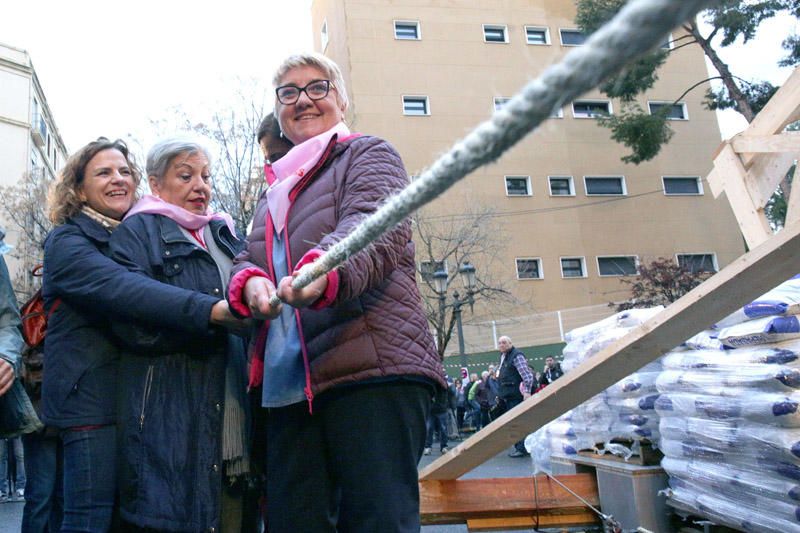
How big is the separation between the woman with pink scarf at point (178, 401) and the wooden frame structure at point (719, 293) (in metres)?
1.05

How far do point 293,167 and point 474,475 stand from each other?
6.32 meters

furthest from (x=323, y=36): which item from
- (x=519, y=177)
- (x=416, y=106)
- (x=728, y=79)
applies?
(x=728, y=79)

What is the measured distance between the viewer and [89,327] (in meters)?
2.11

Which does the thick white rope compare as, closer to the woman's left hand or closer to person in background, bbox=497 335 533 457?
the woman's left hand

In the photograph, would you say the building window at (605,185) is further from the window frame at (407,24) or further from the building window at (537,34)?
the window frame at (407,24)

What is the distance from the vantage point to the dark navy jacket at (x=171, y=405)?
186 centimetres

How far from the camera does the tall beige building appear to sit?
26578mm

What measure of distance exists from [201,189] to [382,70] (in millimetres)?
25516

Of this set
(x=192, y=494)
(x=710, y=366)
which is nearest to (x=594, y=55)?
(x=192, y=494)

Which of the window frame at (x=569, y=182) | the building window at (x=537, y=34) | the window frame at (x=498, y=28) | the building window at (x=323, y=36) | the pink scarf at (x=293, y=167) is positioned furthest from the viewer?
the building window at (x=323, y=36)

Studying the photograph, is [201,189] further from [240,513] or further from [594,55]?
[594,55]

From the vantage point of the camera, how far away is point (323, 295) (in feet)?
4.78

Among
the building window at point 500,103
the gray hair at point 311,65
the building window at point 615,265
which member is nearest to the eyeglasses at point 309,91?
the gray hair at point 311,65

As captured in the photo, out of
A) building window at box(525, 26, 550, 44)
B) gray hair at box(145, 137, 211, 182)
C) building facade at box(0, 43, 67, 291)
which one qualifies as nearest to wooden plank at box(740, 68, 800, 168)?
gray hair at box(145, 137, 211, 182)
